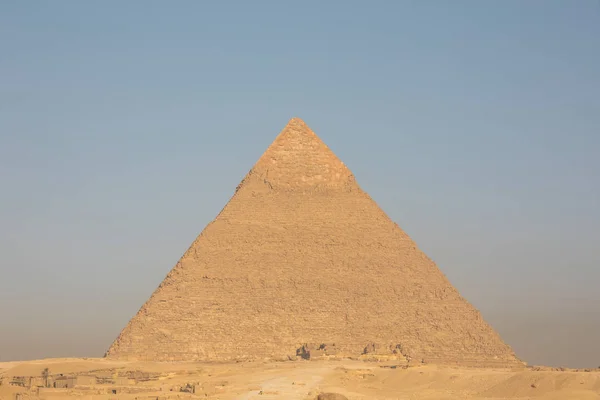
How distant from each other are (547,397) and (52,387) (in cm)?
1188

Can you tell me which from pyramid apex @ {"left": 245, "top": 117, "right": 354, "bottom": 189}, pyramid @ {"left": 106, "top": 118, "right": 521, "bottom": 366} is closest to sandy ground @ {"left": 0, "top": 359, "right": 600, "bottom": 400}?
pyramid @ {"left": 106, "top": 118, "right": 521, "bottom": 366}

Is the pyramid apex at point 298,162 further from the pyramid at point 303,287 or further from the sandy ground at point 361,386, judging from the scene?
the sandy ground at point 361,386

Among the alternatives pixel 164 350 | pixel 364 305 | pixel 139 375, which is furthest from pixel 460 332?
pixel 139 375

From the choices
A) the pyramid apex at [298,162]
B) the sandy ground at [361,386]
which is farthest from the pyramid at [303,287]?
the sandy ground at [361,386]

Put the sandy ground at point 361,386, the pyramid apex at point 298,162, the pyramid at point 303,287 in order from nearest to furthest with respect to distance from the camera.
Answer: the sandy ground at point 361,386
the pyramid at point 303,287
the pyramid apex at point 298,162

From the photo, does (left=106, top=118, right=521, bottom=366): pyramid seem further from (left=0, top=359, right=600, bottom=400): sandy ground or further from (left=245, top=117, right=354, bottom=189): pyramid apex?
(left=0, top=359, right=600, bottom=400): sandy ground

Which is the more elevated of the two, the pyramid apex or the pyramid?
the pyramid apex

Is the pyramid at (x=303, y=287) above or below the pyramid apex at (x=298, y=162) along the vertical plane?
below

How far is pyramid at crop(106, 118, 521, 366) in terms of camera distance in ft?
223

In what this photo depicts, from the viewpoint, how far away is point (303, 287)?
72.6 m

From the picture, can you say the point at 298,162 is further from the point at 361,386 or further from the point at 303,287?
the point at 361,386

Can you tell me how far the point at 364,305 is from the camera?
236 ft

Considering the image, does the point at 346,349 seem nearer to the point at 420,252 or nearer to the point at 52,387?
the point at 420,252

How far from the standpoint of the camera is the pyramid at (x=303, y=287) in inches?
2680
